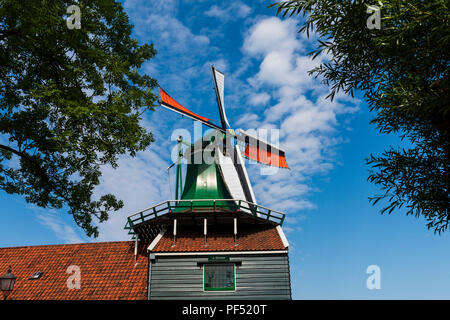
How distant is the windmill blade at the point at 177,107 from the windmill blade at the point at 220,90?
1184 mm

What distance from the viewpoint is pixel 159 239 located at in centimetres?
1817

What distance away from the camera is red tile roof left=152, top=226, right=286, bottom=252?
665 inches

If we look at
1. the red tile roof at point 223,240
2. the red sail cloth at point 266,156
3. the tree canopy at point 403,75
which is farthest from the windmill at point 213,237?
the tree canopy at point 403,75

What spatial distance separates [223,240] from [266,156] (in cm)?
814

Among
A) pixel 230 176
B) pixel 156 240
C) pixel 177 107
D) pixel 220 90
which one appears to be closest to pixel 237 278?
pixel 156 240


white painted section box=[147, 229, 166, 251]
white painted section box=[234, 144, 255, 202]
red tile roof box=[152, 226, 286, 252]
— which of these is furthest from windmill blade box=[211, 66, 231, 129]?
white painted section box=[147, 229, 166, 251]

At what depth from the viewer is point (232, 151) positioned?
73.9 ft

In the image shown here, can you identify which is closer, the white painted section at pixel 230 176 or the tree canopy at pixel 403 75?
the tree canopy at pixel 403 75

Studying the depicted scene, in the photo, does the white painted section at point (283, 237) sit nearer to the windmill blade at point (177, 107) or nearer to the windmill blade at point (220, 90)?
the windmill blade at point (177, 107)

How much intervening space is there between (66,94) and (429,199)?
1275cm

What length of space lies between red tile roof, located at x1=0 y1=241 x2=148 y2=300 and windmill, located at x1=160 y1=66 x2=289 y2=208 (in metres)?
4.73

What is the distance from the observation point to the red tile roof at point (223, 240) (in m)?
16.9
